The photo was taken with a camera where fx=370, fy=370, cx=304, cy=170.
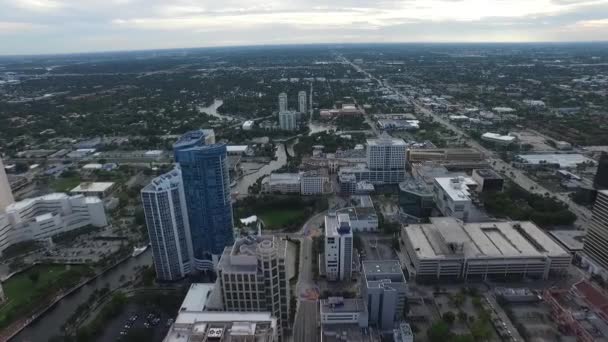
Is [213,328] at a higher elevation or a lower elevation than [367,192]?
higher

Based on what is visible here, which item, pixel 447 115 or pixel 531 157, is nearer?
pixel 531 157

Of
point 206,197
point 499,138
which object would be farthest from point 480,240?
point 499,138

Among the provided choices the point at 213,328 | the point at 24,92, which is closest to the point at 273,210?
the point at 213,328

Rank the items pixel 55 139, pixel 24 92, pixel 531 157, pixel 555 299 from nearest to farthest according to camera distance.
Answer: pixel 555 299
pixel 531 157
pixel 55 139
pixel 24 92

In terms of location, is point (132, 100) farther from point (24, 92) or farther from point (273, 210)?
point (273, 210)

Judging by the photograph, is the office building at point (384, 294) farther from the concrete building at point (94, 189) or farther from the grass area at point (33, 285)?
the concrete building at point (94, 189)

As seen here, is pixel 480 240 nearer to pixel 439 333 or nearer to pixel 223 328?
pixel 439 333

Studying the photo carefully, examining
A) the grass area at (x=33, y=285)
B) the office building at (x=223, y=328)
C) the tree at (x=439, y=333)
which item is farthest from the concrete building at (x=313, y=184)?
the office building at (x=223, y=328)
